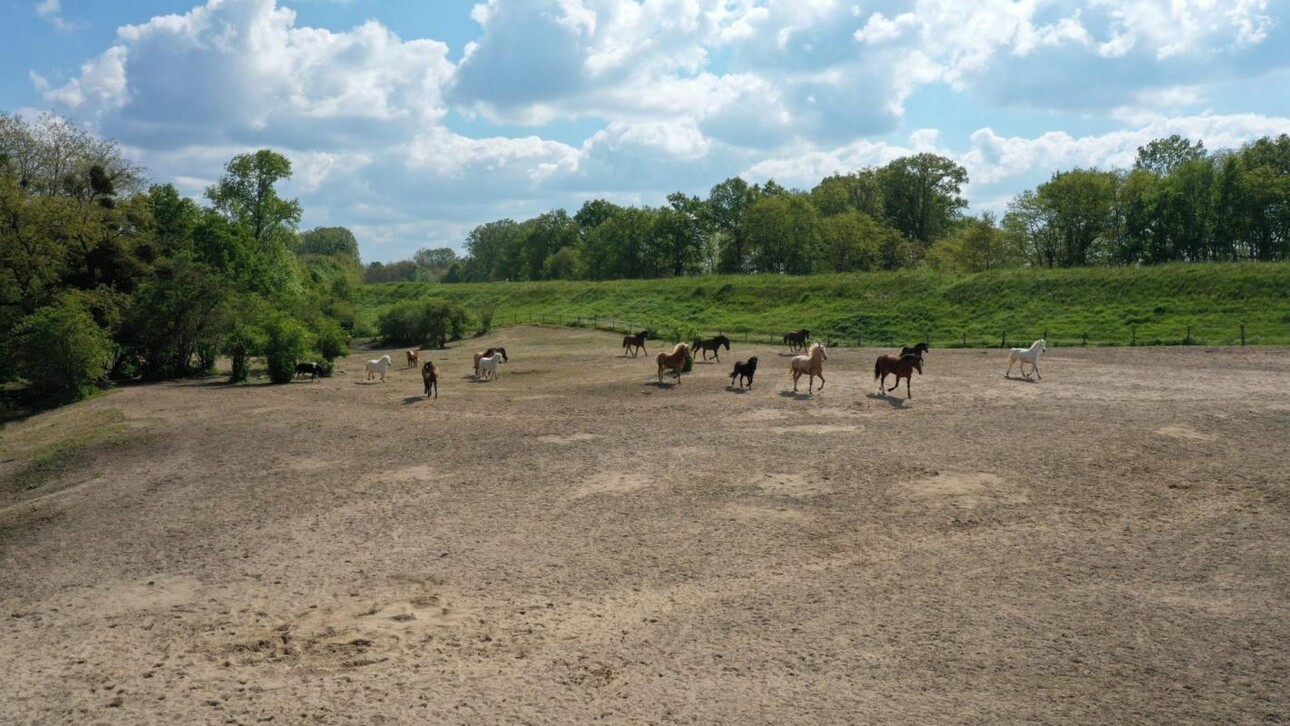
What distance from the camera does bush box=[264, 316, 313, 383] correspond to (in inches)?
1186

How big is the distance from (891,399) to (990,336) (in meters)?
25.3

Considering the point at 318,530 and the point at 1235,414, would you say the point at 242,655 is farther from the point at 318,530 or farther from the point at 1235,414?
the point at 1235,414

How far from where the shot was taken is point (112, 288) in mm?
31328

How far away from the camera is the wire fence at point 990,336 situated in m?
36.3

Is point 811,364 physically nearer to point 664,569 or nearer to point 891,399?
point 891,399

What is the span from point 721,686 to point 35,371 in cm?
2754

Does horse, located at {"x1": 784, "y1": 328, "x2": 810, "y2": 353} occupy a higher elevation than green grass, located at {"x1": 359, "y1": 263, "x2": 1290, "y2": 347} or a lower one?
lower

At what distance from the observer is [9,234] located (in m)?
27.6

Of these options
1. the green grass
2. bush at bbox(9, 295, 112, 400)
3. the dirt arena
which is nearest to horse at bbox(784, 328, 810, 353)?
the green grass

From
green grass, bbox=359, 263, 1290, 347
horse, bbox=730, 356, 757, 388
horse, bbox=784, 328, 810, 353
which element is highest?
green grass, bbox=359, 263, 1290, 347

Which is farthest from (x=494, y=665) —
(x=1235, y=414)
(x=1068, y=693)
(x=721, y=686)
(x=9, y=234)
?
(x=9, y=234)

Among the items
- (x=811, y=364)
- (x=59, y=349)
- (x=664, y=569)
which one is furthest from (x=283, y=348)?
(x=664, y=569)

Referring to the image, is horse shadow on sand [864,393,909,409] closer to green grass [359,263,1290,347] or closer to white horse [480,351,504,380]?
white horse [480,351,504,380]

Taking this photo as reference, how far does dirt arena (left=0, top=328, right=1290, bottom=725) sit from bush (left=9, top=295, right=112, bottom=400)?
639 cm
